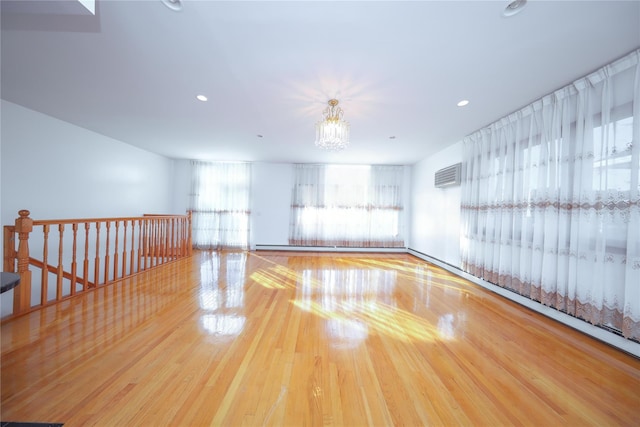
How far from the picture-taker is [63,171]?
387cm

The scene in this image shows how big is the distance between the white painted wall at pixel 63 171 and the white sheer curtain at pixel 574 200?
6726 mm

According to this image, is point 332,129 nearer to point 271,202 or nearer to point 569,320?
point 569,320

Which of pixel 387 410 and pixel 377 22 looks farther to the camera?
pixel 377 22

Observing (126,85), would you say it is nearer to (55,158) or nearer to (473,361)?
(55,158)

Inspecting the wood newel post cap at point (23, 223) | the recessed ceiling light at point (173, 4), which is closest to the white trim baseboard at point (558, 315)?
the recessed ceiling light at point (173, 4)

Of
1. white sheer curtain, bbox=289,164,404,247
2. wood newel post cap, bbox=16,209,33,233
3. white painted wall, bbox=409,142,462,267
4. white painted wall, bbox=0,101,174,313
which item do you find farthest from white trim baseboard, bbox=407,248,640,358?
white painted wall, bbox=0,101,174,313

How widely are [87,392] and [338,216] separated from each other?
5.46m

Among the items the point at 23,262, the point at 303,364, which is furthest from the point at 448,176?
the point at 23,262

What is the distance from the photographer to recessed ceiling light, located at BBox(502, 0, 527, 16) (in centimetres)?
145

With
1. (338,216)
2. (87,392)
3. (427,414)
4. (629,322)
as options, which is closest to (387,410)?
(427,414)

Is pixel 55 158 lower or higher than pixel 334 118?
lower

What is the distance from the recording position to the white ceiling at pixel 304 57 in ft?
5.15

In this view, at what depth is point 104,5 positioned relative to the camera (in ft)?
5.10

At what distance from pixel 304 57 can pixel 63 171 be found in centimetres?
478
